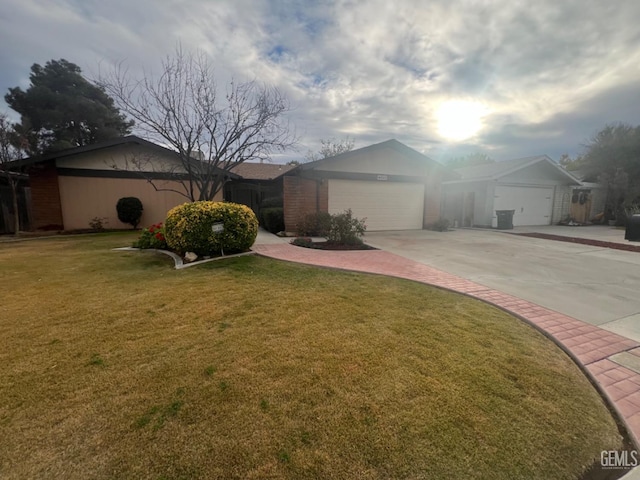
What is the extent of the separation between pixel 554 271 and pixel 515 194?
1247cm

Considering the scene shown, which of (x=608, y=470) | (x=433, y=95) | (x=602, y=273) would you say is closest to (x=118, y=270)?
(x=608, y=470)

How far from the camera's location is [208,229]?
23.1 feet

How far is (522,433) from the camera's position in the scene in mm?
1941

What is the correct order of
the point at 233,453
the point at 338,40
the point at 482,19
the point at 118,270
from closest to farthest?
the point at 233,453 < the point at 118,270 < the point at 482,19 < the point at 338,40

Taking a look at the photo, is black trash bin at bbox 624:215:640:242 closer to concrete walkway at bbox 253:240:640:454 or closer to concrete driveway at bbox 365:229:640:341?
concrete driveway at bbox 365:229:640:341

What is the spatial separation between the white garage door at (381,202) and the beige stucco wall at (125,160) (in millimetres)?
8281

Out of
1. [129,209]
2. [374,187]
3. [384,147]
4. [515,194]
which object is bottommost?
[129,209]

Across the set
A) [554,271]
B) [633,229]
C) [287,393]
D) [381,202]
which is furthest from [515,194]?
[287,393]

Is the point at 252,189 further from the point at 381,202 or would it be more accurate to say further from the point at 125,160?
the point at 381,202

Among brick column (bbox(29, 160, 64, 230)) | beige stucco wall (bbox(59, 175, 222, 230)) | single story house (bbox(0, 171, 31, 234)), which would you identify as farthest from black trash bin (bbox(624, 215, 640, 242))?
single story house (bbox(0, 171, 31, 234))

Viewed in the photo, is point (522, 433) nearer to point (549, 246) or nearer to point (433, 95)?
point (549, 246)

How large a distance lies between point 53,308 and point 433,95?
13.2m

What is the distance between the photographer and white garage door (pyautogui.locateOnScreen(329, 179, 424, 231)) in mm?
13047

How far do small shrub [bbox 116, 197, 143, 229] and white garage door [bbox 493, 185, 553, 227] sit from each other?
1903cm
